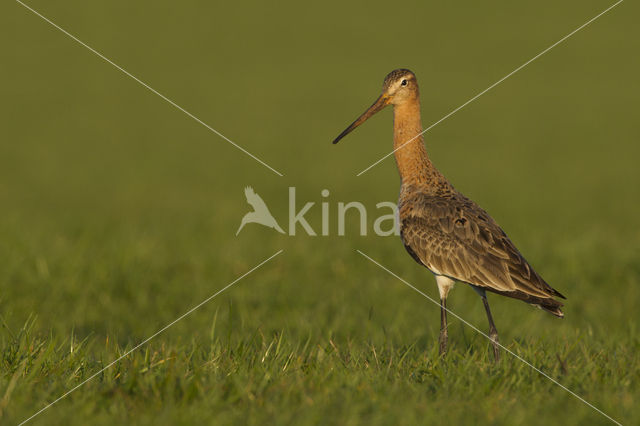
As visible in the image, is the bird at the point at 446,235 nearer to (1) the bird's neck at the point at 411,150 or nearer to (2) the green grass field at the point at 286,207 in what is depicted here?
(1) the bird's neck at the point at 411,150

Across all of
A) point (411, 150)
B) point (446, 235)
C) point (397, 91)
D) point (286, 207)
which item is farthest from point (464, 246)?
point (286, 207)

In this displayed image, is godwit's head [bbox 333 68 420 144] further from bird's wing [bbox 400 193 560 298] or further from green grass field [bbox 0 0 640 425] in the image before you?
green grass field [bbox 0 0 640 425]

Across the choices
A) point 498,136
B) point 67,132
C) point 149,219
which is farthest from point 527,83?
point 149,219

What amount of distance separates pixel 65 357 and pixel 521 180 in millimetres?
17050

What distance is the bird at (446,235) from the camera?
6.25 metres

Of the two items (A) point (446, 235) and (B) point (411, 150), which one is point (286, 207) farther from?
(A) point (446, 235)

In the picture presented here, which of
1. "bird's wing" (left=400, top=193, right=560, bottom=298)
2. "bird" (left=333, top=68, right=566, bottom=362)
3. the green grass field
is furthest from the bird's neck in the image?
the green grass field

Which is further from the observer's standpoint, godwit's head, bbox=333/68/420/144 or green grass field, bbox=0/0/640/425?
→ godwit's head, bbox=333/68/420/144

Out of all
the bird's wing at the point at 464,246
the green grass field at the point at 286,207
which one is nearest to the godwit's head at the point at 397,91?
the bird's wing at the point at 464,246

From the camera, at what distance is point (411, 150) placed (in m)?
7.07

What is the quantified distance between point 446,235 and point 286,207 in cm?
1082

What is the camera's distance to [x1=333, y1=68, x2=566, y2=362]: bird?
246 inches

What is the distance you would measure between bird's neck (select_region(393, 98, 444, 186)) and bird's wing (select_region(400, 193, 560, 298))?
22cm

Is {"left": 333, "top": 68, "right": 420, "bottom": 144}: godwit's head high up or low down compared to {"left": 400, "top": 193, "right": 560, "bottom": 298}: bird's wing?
up
